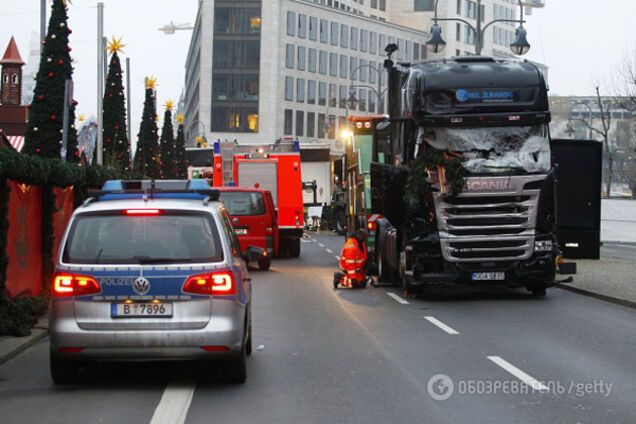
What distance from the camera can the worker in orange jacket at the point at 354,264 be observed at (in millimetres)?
20837

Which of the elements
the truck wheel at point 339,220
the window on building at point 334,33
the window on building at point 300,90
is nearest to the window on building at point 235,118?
the window on building at point 300,90

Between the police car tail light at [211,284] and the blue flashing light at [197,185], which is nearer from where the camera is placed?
the police car tail light at [211,284]

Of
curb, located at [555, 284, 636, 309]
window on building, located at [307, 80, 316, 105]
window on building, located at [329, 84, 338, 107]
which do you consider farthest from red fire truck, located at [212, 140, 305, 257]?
window on building, located at [329, 84, 338, 107]

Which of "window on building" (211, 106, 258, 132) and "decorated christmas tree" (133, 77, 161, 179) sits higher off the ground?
"window on building" (211, 106, 258, 132)

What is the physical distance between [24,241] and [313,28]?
3829 inches

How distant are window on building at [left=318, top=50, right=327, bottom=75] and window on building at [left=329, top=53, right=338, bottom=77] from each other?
36.2 inches

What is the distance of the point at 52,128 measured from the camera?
3012cm

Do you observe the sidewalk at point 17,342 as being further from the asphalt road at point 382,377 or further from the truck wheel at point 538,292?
the truck wheel at point 538,292

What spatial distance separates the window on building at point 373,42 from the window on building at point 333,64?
212 inches

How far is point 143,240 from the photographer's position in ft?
30.5

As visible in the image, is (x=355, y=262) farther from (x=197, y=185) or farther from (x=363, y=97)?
(x=363, y=97)

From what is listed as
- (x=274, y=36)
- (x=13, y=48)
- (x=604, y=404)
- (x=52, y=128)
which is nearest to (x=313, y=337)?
(x=604, y=404)

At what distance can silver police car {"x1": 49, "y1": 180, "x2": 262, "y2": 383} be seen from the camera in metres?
9.05

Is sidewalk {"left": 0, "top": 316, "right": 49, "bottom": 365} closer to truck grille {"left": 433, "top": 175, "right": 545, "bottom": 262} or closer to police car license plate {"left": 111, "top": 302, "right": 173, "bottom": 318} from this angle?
police car license plate {"left": 111, "top": 302, "right": 173, "bottom": 318}
